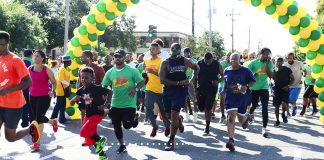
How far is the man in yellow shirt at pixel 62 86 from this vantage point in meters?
11.1

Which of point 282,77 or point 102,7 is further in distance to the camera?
point 102,7

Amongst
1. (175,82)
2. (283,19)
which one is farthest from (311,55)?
(175,82)

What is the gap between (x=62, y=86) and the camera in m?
11.4

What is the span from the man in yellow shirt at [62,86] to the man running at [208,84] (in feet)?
10.9

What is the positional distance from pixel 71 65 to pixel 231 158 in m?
6.03

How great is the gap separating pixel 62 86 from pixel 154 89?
320 cm

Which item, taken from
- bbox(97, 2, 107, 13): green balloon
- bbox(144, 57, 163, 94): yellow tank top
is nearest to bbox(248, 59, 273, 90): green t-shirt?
bbox(144, 57, 163, 94): yellow tank top

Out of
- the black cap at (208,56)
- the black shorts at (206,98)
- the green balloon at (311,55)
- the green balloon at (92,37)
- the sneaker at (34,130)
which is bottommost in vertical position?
the sneaker at (34,130)

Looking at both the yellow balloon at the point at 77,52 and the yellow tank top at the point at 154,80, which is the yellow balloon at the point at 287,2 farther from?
the yellow balloon at the point at 77,52

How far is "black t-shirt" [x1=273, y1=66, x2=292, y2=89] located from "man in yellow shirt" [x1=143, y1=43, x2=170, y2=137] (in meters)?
3.80

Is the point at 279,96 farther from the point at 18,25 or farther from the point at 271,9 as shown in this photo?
the point at 18,25

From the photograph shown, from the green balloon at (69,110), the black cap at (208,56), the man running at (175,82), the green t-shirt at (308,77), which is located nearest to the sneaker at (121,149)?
the man running at (175,82)

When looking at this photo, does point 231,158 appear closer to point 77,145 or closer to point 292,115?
point 77,145

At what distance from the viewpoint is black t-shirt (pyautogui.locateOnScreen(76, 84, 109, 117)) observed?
6.87 metres
